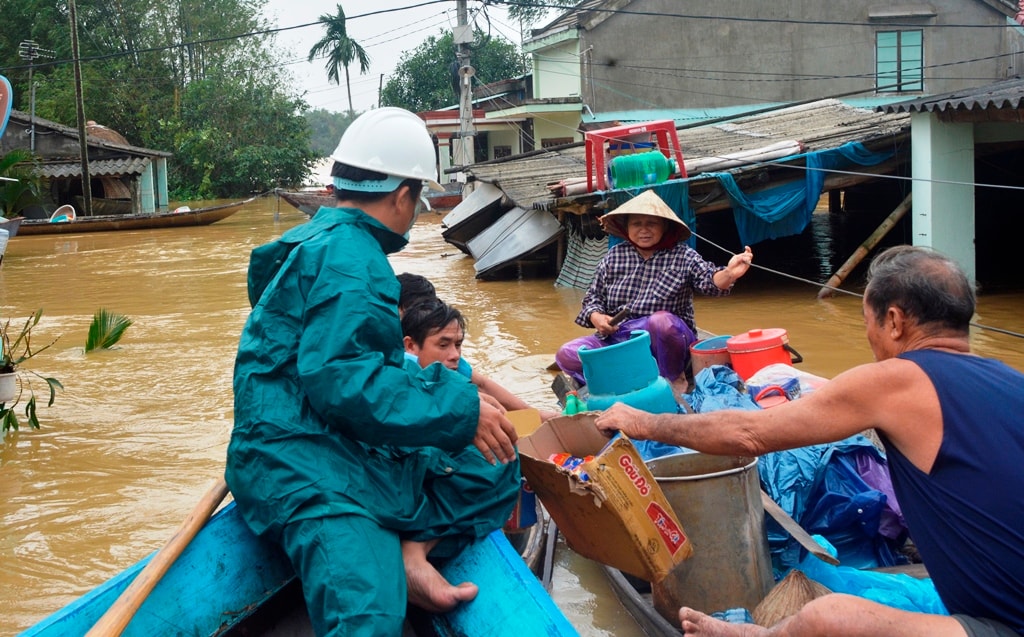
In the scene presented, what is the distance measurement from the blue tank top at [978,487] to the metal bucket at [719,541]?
3.76 feet

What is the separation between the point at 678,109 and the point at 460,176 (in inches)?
371

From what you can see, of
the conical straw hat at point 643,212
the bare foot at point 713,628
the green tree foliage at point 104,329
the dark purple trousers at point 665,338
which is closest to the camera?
the bare foot at point 713,628

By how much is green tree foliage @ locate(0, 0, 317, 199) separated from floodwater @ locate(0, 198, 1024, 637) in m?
23.0

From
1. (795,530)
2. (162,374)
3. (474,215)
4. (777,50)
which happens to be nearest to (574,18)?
(777,50)

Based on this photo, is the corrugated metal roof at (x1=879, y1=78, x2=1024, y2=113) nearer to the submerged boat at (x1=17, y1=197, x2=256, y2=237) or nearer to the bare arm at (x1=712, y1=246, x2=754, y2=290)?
the bare arm at (x1=712, y1=246, x2=754, y2=290)

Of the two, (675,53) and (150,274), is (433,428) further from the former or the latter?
(675,53)

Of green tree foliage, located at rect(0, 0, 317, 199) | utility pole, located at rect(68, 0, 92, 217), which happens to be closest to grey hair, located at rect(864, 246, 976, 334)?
utility pole, located at rect(68, 0, 92, 217)

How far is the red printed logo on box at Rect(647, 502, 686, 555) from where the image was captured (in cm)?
306

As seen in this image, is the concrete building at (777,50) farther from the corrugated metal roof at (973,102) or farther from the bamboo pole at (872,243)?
the corrugated metal roof at (973,102)

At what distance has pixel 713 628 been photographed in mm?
2797

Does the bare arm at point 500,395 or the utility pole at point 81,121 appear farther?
the utility pole at point 81,121

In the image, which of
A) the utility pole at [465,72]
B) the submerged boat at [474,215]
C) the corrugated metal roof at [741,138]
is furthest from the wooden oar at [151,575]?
the utility pole at [465,72]

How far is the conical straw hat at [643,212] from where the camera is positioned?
6.10 meters

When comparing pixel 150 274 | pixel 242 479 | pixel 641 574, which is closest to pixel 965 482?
pixel 641 574
